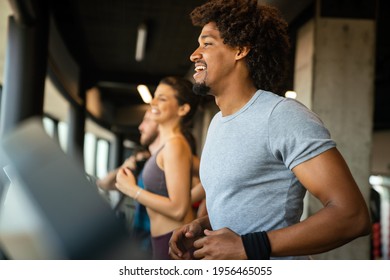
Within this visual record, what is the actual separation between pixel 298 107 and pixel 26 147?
1.81 ft

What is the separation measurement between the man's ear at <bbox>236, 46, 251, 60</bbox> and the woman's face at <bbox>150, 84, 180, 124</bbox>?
640 mm

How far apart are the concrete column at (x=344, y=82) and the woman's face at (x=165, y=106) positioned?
1021 millimetres

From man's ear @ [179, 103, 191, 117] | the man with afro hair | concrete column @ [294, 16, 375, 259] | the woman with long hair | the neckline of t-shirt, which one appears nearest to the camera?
the man with afro hair

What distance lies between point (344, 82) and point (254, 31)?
5.49ft

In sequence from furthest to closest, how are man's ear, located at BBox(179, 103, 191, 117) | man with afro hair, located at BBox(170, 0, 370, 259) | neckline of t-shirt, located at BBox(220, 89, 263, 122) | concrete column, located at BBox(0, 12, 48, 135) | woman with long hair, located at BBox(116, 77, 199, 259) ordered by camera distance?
concrete column, located at BBox(0, 12, 48, 135)
man's ear, located at BBox(179, 103, 191, 117)
woman with long hair, located at BBox(116, 77, 199, 259)
neckline of t-shirt, located at BBox(220, 89, 263, 122)
man with afro hair, located at BBox(170, 0, 370, 259)

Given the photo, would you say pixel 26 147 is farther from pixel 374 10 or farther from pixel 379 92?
pixel 379 92

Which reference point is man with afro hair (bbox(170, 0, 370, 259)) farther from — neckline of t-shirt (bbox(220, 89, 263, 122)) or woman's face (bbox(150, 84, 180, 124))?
woman's face (bbox(150, 84, 180, 124))

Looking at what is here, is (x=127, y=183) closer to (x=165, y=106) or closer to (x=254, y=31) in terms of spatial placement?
(x=165, y=106)

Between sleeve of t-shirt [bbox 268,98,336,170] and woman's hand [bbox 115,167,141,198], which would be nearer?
sleeve of t-shirt [bbox 268,98,336,170]

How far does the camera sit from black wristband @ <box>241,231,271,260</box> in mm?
906

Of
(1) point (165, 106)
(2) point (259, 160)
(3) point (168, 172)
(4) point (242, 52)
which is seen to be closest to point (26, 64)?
(1) point (165, 106)

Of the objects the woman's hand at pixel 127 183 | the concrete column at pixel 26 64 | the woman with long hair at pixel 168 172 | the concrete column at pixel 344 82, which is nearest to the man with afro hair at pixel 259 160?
the woman with long hair at pixel 168 172

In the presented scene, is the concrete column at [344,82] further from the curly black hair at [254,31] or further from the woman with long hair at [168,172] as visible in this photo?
the curly black hair at [254,31]

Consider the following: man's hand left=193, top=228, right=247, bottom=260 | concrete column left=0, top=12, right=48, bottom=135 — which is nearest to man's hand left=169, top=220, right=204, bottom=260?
man's hand left=193, top=228, right=247, bottom=260
